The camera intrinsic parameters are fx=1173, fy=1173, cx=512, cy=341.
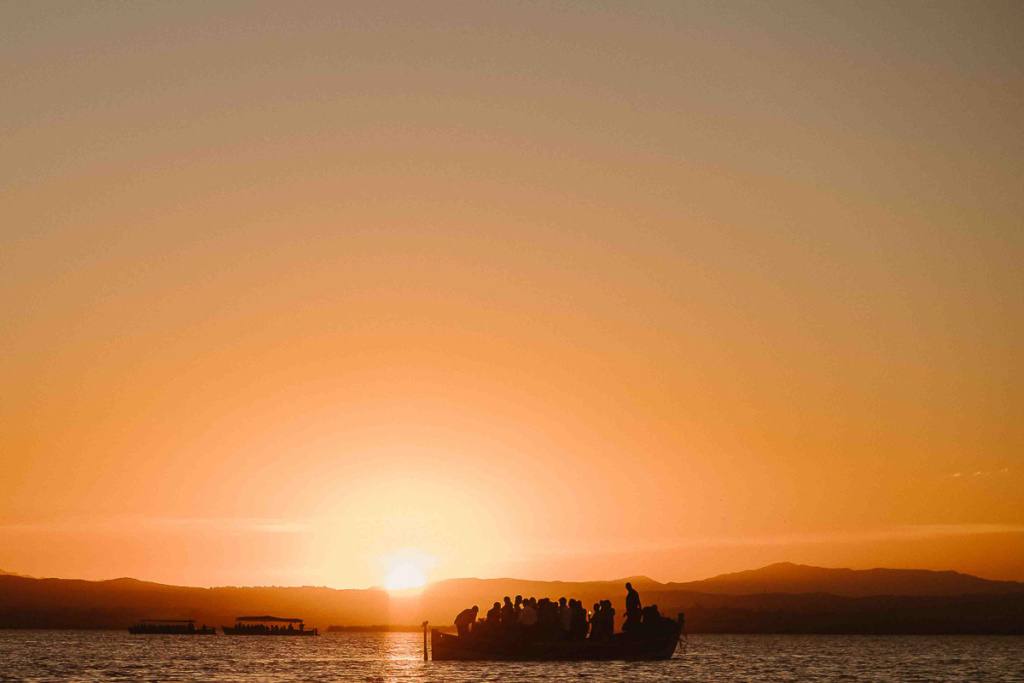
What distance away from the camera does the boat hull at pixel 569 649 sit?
201ft

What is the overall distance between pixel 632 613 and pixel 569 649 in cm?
385

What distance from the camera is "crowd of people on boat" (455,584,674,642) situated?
61.2 m

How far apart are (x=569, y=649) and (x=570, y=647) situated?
0.42 ft

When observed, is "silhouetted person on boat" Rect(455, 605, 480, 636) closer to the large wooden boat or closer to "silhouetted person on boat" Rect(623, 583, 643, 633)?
the large wooden boat

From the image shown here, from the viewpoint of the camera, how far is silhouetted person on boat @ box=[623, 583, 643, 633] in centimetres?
5956

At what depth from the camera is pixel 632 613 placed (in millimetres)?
61969

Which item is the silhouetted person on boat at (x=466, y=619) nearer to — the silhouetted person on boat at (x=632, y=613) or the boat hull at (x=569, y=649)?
the boat hull at (x=569, y=649)

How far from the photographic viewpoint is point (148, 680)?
225 feet

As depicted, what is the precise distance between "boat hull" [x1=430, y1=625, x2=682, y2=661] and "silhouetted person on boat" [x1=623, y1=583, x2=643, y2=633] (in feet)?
1.98

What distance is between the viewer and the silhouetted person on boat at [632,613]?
195ft

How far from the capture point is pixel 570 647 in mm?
62062

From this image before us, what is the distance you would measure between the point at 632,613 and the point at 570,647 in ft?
12.3

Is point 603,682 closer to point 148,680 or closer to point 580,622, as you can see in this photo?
point 580,622

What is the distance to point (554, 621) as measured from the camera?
61219mm
